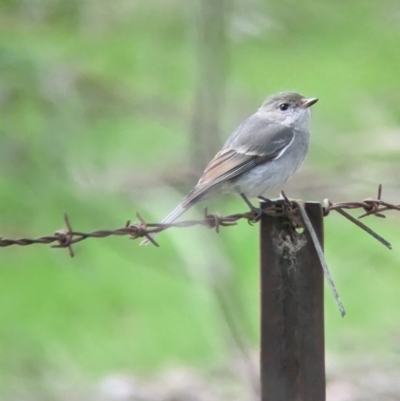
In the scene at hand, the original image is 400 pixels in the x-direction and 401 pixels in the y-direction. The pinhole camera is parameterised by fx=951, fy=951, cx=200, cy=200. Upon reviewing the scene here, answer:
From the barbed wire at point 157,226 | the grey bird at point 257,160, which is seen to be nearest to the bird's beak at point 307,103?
the grey bird at point 257,160

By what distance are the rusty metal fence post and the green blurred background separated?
1635 mm

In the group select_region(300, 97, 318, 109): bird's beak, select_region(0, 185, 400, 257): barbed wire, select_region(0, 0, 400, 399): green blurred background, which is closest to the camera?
select_region(0, 185, 400, 257): barbed wire

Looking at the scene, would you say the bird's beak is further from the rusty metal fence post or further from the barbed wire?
the rusty metal fence post

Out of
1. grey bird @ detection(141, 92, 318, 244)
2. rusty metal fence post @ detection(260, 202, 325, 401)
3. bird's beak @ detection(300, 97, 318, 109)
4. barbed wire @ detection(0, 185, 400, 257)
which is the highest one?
bird's beak @ detection(300, 97, 318, 109)

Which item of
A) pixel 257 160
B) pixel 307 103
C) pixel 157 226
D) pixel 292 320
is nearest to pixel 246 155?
pixel 257 160

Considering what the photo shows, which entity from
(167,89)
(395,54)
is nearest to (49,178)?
(167,89)

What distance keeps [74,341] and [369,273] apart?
323 cm

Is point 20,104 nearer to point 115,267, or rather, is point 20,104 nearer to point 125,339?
point 125,339

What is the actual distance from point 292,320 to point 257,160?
6.78 ft

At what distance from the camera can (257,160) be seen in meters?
5.32

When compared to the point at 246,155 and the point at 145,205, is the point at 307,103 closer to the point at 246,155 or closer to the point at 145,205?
the point at 246,155

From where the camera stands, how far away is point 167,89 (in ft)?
52.1

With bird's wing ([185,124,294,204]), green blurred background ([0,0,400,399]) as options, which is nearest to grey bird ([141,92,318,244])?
bird's wing ([185,124,294,204])

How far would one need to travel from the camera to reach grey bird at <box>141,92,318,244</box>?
17.1 ft
